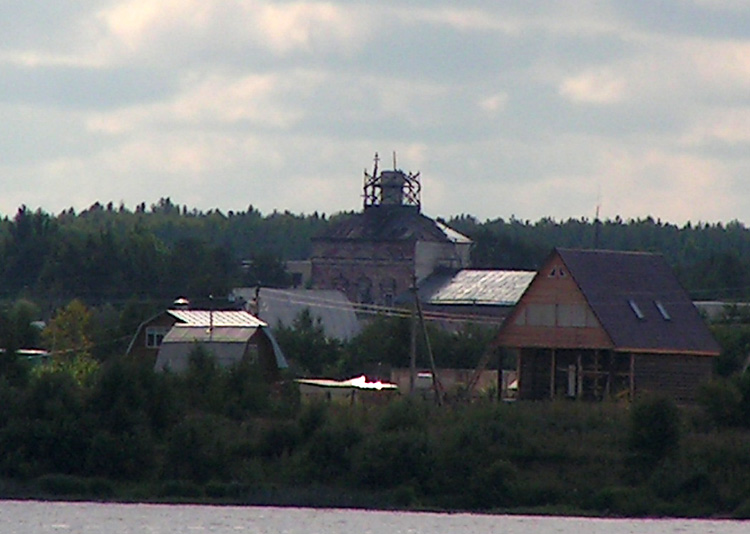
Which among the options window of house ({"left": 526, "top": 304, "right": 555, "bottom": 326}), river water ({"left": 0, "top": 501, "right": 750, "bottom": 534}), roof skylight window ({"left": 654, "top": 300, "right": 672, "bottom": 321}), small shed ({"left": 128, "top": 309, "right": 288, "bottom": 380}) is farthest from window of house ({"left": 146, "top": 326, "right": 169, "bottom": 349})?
river water ({"left": 0, "top": 501, "right": 750, "bottom": 534})

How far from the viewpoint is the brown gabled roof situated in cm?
6988

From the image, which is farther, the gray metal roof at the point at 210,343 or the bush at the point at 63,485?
the gray metal roof at the point at 210,343

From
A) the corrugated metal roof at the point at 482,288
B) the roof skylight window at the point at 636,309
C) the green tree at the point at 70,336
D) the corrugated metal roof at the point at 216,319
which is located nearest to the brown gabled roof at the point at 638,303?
the roof skylight window at the point at 636,309

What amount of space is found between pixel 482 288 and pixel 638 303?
4241 cm

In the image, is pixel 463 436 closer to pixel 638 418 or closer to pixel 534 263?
pixel 638 418

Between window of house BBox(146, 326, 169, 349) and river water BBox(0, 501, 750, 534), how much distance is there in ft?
71.6

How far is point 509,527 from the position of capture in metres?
50.6

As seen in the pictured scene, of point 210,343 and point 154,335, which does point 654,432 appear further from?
point 154,335

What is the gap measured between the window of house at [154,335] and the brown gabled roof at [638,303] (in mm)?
13621

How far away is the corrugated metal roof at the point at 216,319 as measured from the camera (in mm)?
73312

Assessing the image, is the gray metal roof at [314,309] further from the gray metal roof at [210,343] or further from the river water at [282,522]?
the river water at [282,522]

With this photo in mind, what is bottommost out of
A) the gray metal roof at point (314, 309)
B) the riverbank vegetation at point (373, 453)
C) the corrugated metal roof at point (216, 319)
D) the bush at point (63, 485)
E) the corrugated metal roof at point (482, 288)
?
the bush at point (63, 485)

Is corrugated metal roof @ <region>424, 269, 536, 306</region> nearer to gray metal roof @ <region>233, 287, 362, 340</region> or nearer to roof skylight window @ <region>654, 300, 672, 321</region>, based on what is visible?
gray metal roof @ <region>233, 287, 362, 340</region>

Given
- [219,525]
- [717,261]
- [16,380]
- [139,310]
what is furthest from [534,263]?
[219,525]
